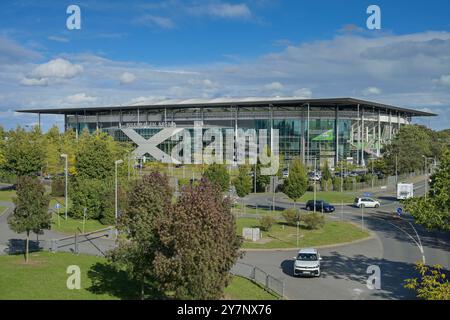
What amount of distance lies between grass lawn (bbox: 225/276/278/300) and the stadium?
6988cm

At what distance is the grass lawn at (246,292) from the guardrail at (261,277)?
36 centimetres

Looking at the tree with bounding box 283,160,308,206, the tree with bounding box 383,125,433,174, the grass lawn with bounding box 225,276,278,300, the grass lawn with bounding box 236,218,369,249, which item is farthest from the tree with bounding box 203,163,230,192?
the tree with bounding box 383,125,433,174

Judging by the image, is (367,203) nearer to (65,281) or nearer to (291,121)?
(65,281)

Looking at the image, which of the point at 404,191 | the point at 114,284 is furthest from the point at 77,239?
the point at 404,191

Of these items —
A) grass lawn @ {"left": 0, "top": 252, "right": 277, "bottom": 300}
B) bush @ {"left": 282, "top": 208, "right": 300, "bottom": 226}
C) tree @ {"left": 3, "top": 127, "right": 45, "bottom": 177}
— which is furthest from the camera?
tree @ {"left": 3, "top": 127, "right": 45, "bottom": 177}

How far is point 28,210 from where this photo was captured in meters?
27.0

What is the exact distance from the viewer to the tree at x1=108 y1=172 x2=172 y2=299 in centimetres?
1900

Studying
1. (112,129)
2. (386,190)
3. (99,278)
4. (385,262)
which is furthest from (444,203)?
(112,129)

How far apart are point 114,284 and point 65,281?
2.30m

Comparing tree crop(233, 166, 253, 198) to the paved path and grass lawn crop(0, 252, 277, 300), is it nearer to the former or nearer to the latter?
the paved path

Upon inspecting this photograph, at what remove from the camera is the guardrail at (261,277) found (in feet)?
72.8
